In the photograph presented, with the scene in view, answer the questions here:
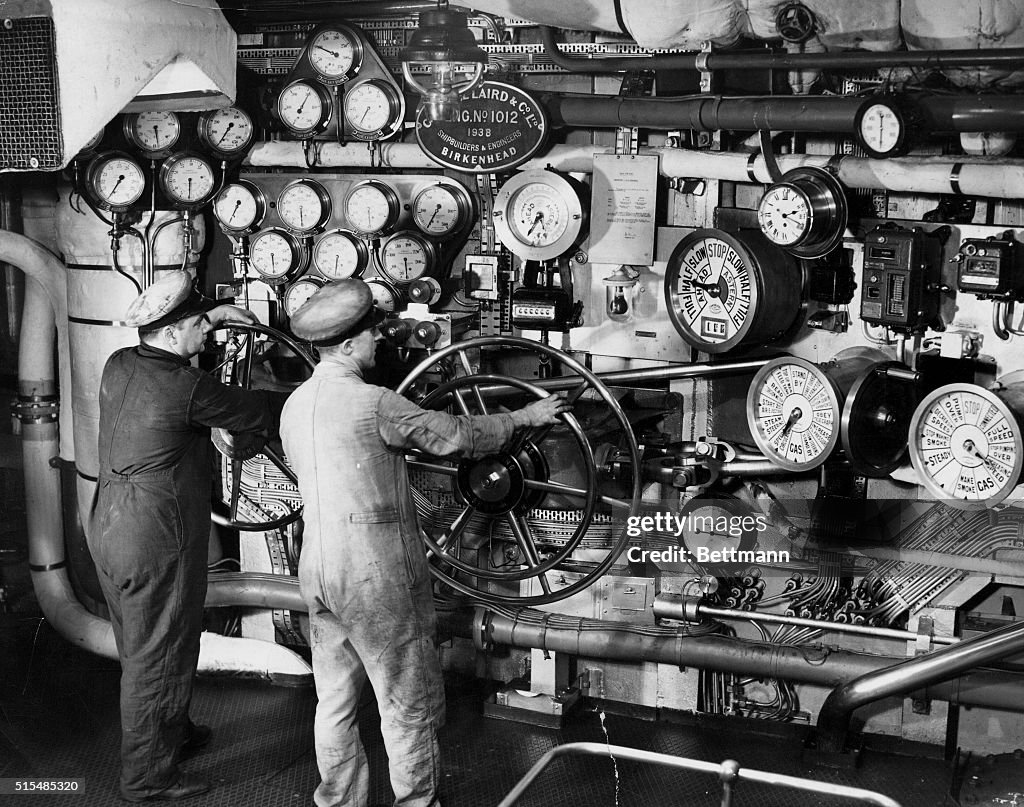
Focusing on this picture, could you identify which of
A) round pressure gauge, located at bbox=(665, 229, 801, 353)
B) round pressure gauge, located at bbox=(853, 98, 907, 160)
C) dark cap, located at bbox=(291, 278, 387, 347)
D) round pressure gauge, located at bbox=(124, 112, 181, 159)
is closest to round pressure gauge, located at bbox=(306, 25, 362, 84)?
round pressure gauge, located at bbox=(124, 112, 181, 159)

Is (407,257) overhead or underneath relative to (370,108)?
underneath

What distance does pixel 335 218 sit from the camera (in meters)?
4.47

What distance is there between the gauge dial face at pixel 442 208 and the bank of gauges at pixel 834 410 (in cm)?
122

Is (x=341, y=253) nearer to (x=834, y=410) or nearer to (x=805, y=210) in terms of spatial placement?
(x=805, y=210)

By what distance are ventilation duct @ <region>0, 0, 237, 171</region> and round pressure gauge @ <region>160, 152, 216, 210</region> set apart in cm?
64

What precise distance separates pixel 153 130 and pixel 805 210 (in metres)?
2.44

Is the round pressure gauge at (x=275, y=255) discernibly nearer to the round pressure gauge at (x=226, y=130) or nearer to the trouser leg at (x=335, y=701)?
the round pressure gauge at (x=226, y=130)

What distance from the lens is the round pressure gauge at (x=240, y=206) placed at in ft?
14.8

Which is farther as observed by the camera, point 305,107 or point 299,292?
point 299,292

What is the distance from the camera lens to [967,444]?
339 centimetres

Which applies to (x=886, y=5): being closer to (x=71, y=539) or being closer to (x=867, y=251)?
(x=867, y=251)

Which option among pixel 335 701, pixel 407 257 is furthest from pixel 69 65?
pixel 335 701

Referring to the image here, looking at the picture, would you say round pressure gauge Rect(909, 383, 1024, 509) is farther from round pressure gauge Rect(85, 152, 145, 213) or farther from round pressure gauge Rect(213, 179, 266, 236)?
round pressure gauge Rect(85, 152, 145, 213)

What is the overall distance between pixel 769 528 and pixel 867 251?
106 centimetres
